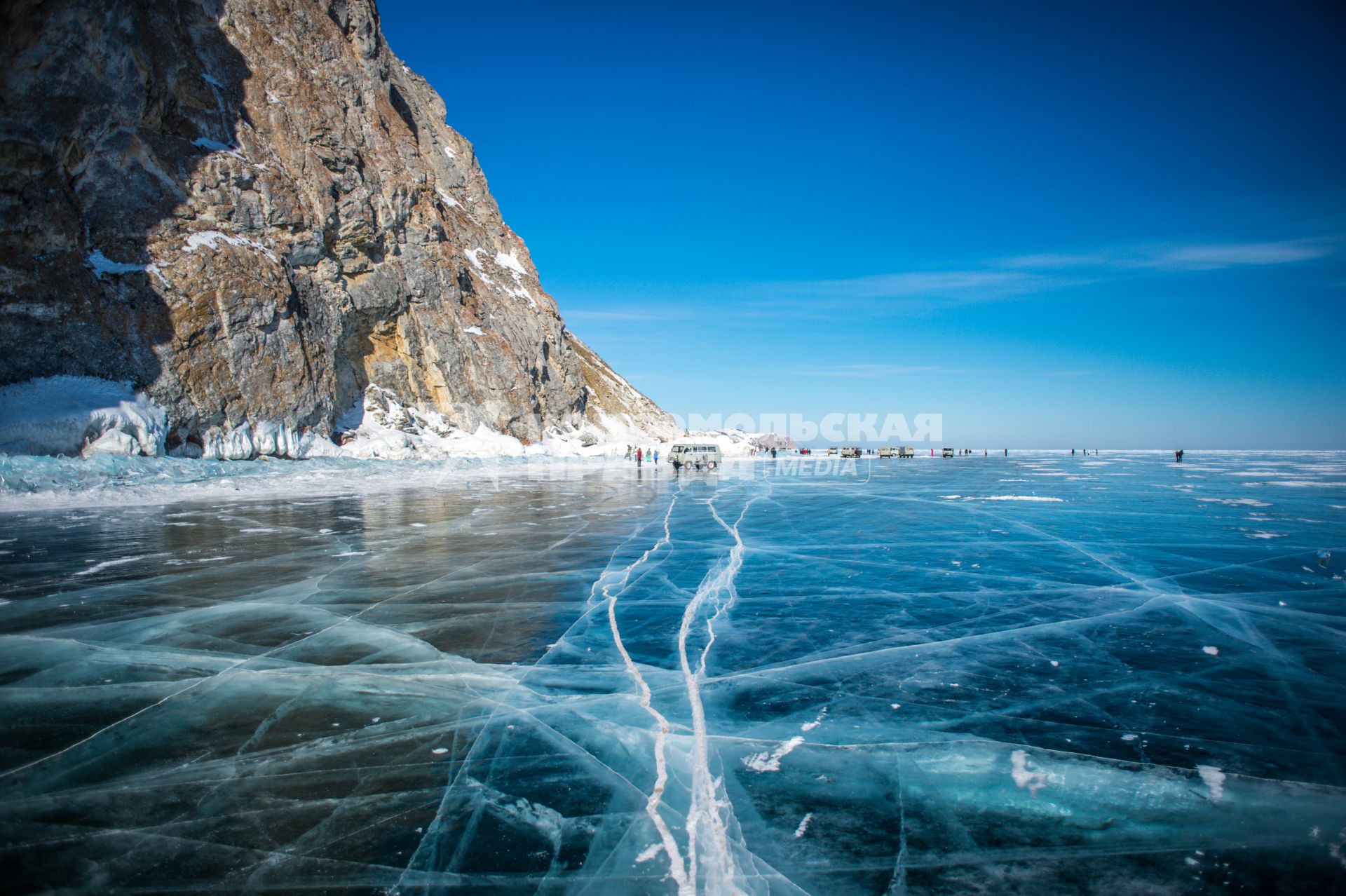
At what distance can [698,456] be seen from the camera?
138 feet

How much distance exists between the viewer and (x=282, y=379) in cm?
3900

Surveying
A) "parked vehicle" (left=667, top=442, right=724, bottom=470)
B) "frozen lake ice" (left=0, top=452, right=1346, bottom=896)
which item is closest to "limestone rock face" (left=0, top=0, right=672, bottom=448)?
"parked vehicle" (left=667, top=442, right=724, bottom=470)

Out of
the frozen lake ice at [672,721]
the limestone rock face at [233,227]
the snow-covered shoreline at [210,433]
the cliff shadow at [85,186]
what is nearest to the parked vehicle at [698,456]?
the snow-covered shoreline at [210,433]

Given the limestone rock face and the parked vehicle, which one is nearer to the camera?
the limestone rock face

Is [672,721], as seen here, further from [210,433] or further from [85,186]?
[85,186]

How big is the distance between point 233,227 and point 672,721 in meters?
45.3

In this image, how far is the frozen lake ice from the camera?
3.24 meters

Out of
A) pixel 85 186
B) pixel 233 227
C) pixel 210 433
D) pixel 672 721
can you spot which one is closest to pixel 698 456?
pixel 210 433

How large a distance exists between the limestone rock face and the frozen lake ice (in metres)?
26.8

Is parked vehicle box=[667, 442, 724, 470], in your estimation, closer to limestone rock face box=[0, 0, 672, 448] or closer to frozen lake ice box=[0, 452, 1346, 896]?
limestone rock face box=[0, 0, 672, 448]

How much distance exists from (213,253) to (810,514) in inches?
1430

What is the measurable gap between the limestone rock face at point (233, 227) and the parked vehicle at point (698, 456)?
70.9 feet

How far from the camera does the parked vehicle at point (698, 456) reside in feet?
138

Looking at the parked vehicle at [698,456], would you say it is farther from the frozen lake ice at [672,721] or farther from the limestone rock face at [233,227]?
the frozen lake ice at [672,721]
